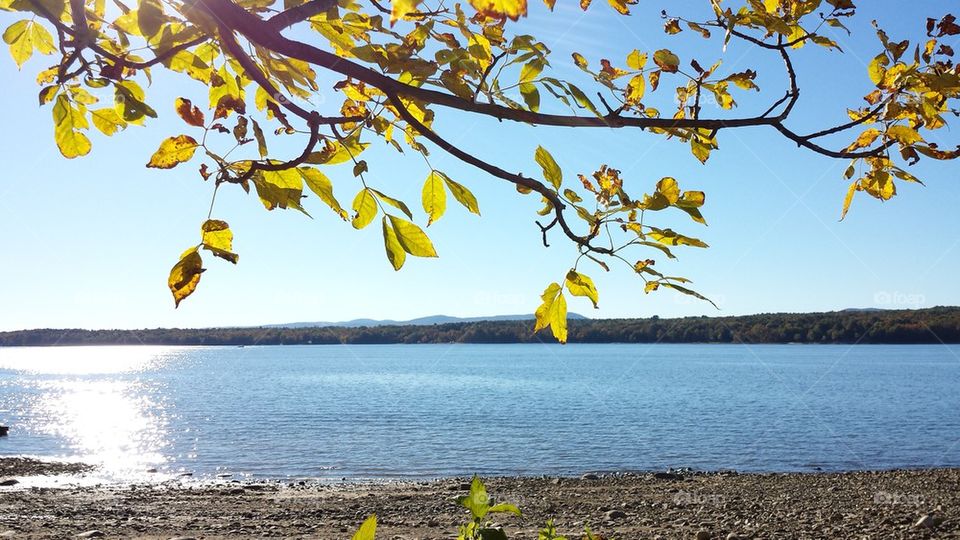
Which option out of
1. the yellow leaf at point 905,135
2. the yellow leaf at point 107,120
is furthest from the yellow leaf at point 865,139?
the yellow leaf at point 107,120

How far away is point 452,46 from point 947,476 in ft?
80.1

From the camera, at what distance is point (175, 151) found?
1.23 meters

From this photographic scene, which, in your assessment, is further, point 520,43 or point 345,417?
point 345,417

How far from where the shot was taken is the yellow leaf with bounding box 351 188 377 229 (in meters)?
1.24

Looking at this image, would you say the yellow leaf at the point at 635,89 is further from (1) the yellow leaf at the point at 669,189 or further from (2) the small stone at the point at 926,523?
(2) the small stone at the point at 926,523

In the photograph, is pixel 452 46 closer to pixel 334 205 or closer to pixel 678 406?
pixel 334 205

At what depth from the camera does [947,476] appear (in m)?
20.8

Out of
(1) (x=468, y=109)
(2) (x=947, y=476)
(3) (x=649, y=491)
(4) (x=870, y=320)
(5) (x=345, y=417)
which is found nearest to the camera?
(1) (x=468, y=109)

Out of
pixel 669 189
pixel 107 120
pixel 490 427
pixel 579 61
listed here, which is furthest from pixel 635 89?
pixel 490 427

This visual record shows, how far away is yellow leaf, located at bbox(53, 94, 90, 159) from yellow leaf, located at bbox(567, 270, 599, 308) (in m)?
0.99

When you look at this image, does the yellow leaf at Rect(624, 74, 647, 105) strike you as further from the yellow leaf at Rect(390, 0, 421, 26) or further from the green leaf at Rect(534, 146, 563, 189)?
the yellow leaf at Rect(390, 0, 421, 26)

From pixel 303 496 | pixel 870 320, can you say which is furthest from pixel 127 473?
pixel 870 320

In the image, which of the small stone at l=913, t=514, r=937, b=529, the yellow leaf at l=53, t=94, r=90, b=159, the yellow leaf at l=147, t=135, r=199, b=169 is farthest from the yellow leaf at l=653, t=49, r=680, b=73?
the small stone at l=913, t=514, r=937, b=529

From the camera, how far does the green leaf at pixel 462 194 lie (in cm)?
132
